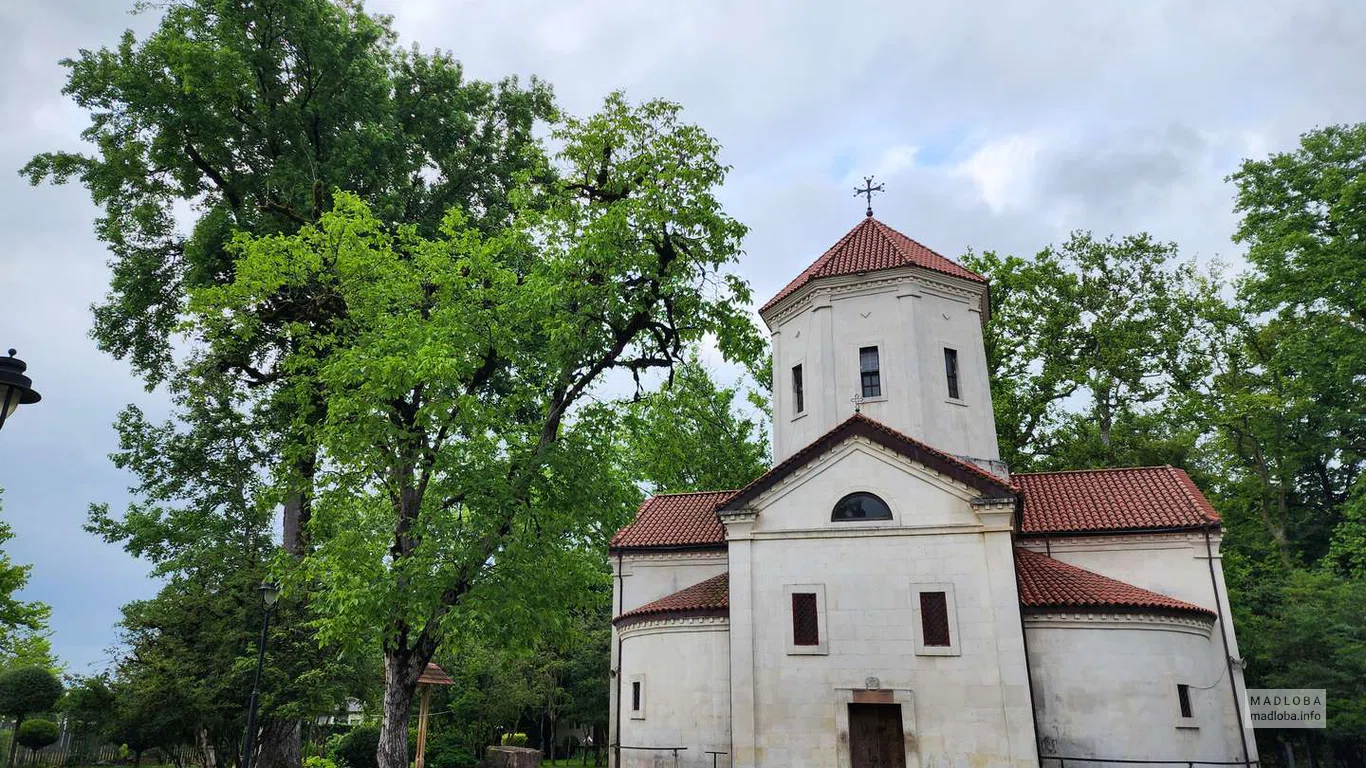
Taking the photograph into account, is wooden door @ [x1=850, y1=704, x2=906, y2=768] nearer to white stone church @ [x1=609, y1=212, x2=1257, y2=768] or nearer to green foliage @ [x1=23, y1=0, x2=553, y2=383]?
white stone church @ [x1=609, y1=212, x2=1257, y2=768]

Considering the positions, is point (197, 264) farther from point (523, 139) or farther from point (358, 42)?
point (523, 139)

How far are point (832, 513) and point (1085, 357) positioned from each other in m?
21.1

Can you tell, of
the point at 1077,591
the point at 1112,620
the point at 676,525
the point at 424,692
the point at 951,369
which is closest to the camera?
the point at 1112,620

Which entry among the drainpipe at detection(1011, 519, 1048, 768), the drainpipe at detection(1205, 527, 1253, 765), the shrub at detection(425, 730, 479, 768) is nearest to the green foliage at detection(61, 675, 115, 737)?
the shrub at detection(425, 730, 479, 768)

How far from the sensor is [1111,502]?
21.4m

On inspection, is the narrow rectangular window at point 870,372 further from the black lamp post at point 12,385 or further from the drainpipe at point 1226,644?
the black lamp post at point 12,385

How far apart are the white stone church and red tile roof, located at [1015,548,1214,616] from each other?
65 millimetres

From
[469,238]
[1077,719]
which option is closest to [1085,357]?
[1077,719]

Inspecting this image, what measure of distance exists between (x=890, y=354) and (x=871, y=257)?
3140 mm

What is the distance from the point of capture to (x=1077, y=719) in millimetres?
17078

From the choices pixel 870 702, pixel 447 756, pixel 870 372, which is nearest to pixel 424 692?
pixel 447 756

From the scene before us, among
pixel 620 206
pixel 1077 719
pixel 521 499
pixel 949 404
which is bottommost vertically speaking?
pixel 1077 719

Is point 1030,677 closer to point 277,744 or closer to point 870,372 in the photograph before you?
point 870,372

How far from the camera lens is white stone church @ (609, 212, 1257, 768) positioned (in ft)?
55.4
